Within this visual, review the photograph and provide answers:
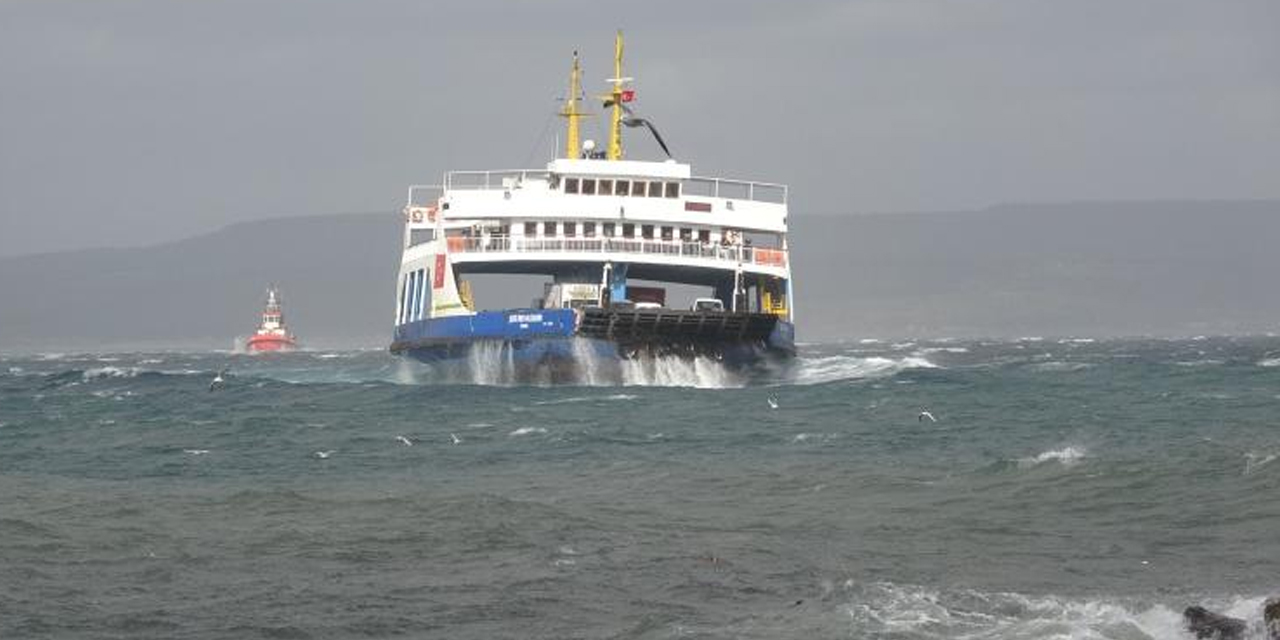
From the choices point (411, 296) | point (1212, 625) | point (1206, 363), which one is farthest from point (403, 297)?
point (1212, 625)

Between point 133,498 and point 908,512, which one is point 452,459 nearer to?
point 133,498

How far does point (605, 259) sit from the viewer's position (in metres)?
62.9

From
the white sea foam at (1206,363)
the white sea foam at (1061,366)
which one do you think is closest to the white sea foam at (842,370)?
the white sea foam at (1061,366)

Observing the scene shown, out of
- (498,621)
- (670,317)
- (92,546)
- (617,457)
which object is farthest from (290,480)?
(670,317)

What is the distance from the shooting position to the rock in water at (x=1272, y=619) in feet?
63.4

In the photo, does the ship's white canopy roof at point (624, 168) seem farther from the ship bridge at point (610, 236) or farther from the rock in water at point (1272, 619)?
the rock in water at point (1272, 619)

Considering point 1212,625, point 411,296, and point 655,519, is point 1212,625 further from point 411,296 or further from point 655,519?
point 411,296

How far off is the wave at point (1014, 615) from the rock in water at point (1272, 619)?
272 mm

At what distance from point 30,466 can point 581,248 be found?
24997 millimetres

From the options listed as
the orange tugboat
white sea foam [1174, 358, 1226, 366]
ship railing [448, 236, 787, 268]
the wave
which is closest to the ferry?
ship railing [448, 236, 787, 268]

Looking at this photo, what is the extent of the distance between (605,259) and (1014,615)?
41.4 metres

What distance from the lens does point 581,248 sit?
6400 cm

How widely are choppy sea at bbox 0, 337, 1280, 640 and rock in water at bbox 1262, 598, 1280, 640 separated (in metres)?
0.63

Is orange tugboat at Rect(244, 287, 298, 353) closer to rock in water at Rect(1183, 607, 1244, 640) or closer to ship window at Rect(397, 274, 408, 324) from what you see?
ship window at Rect(397, 274, 408, 324)
